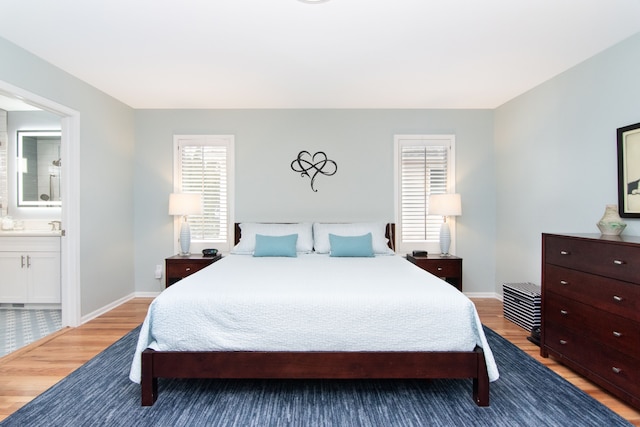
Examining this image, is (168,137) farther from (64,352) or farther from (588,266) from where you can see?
(588,266)

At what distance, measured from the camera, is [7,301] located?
3717 millimetres

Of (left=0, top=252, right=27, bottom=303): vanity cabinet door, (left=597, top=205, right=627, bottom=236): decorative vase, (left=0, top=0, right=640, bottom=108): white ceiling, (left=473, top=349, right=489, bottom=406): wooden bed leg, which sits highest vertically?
(left=0, top=0, right=640, bottom=108): white ceiling

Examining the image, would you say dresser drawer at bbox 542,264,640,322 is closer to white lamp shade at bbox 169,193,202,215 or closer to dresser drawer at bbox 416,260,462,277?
dresser drawer at bbox 416,260,462,277

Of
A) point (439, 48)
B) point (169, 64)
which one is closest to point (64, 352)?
point (169, 64)

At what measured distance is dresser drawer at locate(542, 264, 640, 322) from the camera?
196 centimetres

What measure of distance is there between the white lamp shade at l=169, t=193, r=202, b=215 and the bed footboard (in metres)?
2.27

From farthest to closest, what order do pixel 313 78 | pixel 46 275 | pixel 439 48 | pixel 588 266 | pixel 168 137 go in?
pixel 168 137, pixel 46 275, pixel 313 78, pixel 439 48, pixel 588 266

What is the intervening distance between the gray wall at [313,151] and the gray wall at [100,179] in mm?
248

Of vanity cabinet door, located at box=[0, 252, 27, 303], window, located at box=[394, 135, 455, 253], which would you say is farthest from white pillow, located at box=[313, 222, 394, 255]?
vanity cabinet door, located at box=[0, 252, 27, 303]

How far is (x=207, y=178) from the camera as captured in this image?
4355 mm

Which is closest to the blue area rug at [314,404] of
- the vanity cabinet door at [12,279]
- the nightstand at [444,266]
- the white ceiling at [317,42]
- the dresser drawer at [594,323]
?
the dresser drawer at [594,323]

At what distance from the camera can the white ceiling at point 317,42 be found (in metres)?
2.18

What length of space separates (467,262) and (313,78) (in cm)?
309

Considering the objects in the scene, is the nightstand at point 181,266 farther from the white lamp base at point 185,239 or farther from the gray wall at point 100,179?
the gray wall at point 100,179
